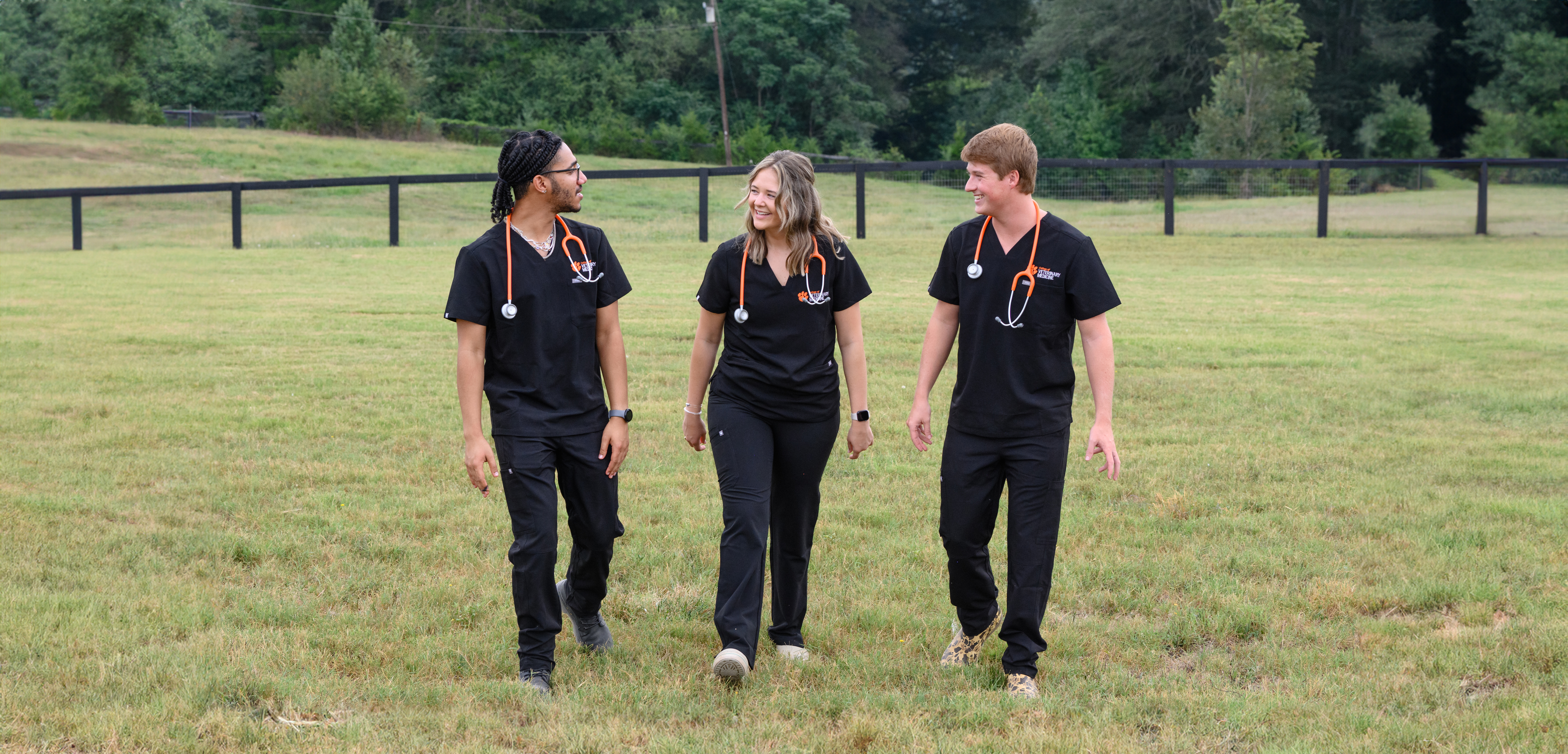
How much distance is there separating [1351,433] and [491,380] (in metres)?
6.11

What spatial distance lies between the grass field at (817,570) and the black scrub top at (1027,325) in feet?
2.94

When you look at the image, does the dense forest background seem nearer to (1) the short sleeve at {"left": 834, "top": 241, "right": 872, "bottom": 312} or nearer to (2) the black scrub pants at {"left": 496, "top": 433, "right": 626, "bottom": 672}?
(1) the short sleeve at {"left": 834, "top": 241, "right": 872, "bottom": 312}

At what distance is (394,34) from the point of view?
63969 mm

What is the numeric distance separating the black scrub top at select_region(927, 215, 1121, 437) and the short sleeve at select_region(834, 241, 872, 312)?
0.40 metres

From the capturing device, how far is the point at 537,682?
169 inches

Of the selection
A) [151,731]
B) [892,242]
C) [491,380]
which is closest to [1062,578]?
[491,380]

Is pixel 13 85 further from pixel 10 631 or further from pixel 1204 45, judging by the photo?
pixel 10 631

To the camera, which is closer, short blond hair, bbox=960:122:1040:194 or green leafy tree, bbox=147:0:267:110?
short blond hair, bbox=960:122:1040:194

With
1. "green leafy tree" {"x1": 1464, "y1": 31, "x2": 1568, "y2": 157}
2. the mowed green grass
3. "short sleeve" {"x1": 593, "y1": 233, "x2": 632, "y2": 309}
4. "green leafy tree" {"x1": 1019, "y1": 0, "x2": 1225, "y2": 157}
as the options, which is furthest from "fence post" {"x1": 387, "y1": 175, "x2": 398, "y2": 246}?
"green leafy tree" {"x1": 1019, "y1": 0, "x2": 1225, "y2": 157}

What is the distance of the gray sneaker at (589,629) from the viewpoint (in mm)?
4707

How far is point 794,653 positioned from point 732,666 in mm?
438

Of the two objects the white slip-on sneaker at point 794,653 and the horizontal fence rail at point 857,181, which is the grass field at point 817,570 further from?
the horizontal fence rail at point 857,181

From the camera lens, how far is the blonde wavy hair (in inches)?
173

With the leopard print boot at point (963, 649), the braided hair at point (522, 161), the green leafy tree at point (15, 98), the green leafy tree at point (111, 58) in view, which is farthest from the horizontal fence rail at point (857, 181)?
the green leafy tree at point (15, 98)
